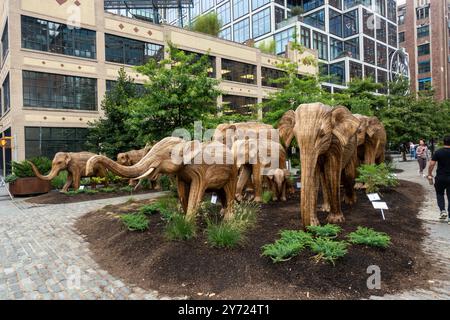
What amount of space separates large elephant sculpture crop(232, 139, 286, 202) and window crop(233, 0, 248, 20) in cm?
4491

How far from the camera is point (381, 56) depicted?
53.0 meters

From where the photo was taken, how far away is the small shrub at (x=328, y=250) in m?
4.00

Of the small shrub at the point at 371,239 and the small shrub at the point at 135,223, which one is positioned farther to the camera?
the small shrub at the point at 135,223

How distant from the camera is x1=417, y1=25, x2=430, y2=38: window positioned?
60.8 meters

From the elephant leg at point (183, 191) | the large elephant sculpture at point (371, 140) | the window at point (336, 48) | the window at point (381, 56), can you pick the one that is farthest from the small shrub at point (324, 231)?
the window at point (381, 56)

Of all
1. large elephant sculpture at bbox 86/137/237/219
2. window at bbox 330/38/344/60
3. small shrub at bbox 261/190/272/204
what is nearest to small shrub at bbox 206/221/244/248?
large elephant sculpture at bbox 86/137/237/219

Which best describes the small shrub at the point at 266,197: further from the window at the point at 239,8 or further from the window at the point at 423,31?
the window at the point at 423,31

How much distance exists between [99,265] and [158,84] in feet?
25.7

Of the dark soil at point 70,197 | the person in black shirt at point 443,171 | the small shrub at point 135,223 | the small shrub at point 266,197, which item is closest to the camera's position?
the small shrub at point 135,223

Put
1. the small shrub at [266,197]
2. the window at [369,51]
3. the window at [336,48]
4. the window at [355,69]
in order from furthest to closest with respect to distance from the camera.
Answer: the window at [369,51] < the window at [336,48] < the window at [355,69] < the small shrub at [266,197]

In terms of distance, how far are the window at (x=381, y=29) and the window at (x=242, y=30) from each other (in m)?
23.1

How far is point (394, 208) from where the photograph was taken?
779 centimetres

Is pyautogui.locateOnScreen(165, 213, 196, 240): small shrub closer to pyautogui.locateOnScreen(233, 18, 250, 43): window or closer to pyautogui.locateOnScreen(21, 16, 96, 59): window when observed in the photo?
pyautogui.locateOnScreen(21, 16, 96, 59): window
